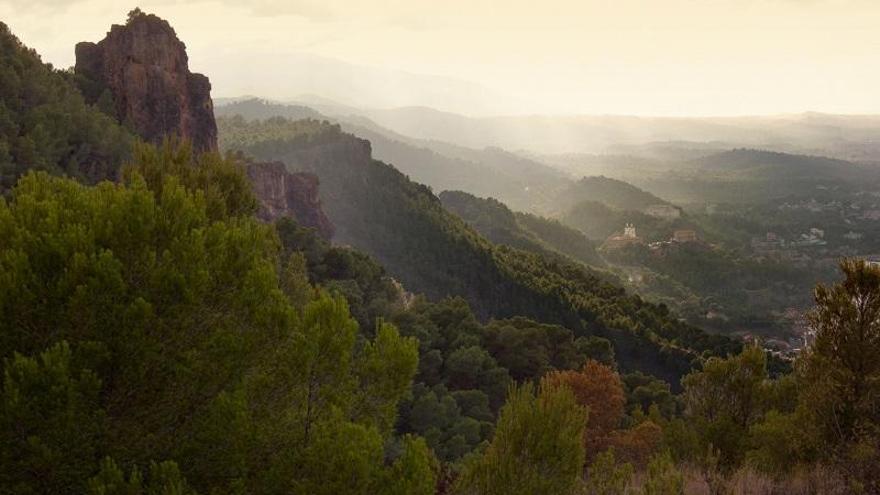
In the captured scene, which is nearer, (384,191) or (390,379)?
(390,379)

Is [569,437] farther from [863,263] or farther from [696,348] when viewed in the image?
[696,348]

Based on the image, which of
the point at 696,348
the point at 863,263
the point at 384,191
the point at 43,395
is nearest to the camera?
the point at 43,395

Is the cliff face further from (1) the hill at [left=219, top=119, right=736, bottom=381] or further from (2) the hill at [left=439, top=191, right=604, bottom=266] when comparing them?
(2) the hill at [left=439, top=191, right=604, bottom=266]

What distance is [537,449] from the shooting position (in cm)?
993

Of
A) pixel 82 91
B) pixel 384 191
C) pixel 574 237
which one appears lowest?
pixel 574 237

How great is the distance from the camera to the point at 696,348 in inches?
2849

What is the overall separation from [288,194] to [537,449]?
8105 centimetres

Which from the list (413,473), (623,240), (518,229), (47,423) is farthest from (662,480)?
(623,240)

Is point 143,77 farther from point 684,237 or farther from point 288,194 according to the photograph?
point 684,237

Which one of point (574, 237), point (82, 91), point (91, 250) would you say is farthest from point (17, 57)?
point (574, 237)

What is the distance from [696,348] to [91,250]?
73.4 metres

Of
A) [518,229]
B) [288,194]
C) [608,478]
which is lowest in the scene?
[518,229]

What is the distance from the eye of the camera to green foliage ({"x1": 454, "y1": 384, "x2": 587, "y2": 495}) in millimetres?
9852

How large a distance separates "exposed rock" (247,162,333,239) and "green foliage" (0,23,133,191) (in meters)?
24.6
